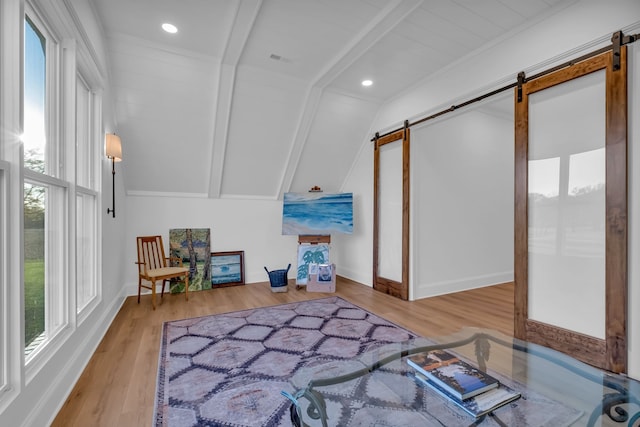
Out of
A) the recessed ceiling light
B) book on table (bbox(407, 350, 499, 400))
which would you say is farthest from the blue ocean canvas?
book on table (bbox(407, 350, 499, 400))

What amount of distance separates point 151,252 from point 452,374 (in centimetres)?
419

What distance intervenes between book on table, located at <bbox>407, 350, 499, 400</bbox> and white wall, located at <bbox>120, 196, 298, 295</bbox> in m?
3.78

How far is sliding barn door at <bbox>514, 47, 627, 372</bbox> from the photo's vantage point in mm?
2074

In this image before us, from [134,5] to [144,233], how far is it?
2.98 meters

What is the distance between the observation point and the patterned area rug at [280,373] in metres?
1.40

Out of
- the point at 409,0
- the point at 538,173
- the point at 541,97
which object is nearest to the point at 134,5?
the point at 409,0

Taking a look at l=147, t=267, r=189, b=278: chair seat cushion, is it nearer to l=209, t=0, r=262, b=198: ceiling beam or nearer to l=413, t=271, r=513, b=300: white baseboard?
l=209, t=0, r=262, b=198: ceiling beam

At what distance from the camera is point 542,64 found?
8.32 ft

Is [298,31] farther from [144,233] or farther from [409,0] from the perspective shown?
[144,233]

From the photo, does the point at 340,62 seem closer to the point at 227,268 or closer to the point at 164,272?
the point at 164,272

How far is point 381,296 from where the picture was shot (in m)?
4.20

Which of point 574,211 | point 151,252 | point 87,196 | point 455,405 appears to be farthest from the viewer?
point 151,252

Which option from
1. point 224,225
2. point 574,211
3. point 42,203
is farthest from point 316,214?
point 42,203

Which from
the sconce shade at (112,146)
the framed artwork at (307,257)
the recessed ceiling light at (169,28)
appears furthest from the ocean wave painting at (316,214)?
the recessed ceiling light at (169,28)
